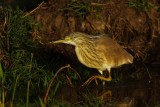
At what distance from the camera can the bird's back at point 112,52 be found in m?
10.2

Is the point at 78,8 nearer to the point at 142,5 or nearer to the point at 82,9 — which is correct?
the point at 82,9

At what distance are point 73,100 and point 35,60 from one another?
1698mm

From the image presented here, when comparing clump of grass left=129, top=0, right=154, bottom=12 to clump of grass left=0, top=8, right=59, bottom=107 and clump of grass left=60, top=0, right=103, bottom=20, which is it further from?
clump of grass left=0, top=8, right=59, bottom=107

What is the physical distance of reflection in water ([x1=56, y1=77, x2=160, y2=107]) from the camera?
366 inches

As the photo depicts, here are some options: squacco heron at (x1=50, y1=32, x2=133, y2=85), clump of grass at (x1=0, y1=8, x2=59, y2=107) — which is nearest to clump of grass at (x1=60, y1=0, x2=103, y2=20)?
clump of grass at (x1=0, y1=8, x2=59, y2=107)

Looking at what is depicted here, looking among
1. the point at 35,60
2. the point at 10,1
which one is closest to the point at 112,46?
the point at 35,60

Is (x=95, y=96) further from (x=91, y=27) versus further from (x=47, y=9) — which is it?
(x=47, y=9)

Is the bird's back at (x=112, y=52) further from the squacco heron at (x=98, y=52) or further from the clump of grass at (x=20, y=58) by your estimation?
the clump of grass at (x=20, y=58)

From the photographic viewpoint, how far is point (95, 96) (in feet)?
31.4

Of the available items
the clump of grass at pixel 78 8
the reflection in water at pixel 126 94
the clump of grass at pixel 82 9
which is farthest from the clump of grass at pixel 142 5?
the reflection in water at pixel 126 94

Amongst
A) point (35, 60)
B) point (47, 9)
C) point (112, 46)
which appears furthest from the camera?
point (47, 9)

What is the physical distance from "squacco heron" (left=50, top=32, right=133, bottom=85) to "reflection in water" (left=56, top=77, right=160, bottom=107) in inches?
13.4

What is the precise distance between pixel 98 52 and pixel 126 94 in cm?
89

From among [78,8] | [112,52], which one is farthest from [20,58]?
[112,52]
